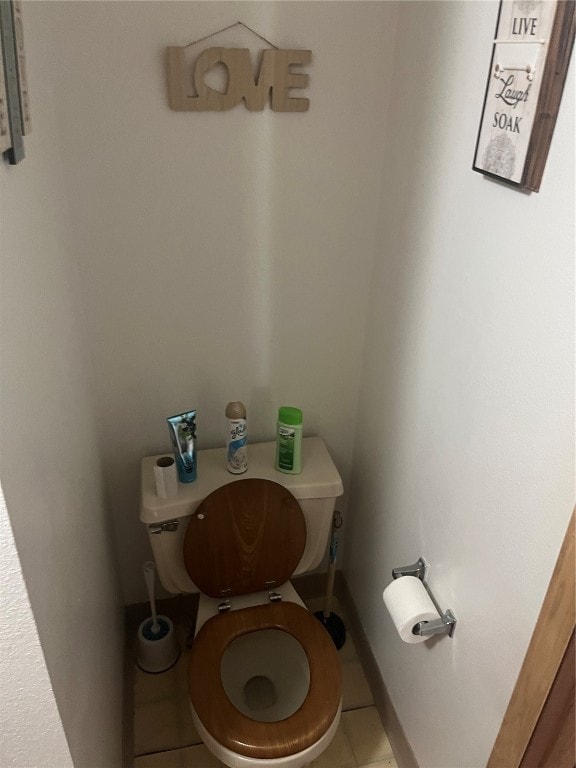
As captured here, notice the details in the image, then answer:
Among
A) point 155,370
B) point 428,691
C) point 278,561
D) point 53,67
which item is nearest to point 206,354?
point 155,370

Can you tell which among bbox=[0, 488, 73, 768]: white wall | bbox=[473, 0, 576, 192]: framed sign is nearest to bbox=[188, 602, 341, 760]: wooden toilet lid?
bbox=[0, 488, 73, 768]: white wall

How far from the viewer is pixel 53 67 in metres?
1.18

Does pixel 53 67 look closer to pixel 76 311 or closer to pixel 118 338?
pixel 76 311

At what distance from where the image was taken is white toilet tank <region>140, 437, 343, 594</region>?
1503 mm

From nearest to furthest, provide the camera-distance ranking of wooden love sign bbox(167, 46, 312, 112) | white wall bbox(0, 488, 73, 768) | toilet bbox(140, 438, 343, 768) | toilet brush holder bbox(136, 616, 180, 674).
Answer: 1. white wall bbox(0, 488, 73, 768)
2. wooden love sign bbox(167, 46, 312, 112)
3. toilet bbox(140, 438, 343, 768)
4. toilet brush holder bbox(136, 616, 180, 674)

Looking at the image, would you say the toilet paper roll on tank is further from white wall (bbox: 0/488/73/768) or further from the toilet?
white wall (bbox: 0/488/73/768)

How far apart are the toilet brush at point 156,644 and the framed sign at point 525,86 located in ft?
4.74

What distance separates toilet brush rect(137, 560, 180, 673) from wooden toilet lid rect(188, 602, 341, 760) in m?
0.33

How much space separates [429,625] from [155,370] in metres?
0.89

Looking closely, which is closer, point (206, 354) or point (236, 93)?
point (236, 93)

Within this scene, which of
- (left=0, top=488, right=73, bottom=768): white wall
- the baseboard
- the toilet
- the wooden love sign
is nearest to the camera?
(left=0, top=488, right=73, bottom=768): white wall

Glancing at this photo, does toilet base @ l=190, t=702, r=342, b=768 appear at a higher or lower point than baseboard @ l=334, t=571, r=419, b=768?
higher

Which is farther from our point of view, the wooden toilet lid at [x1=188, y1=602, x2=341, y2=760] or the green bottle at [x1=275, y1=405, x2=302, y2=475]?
the green bottle at [x1=275, y1=405, x2=302, y2=475]

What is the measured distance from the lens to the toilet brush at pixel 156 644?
177 centimetres
